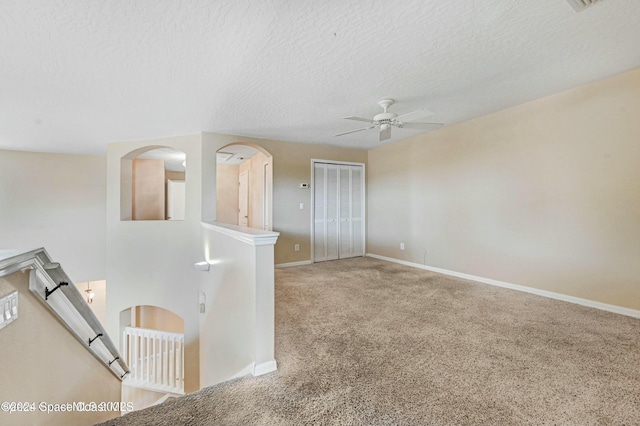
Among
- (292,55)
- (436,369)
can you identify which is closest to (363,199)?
(292,55)

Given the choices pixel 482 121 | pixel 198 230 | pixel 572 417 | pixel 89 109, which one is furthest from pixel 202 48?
pixel 482 121

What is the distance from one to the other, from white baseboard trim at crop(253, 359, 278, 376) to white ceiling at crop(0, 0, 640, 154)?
7.42 feet

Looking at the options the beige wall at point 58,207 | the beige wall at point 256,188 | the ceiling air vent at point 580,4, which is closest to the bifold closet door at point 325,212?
the beige wall at point 256,188

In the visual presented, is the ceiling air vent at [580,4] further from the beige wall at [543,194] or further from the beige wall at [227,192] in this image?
the beige wall at [227,192]

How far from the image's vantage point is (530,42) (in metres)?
1.97

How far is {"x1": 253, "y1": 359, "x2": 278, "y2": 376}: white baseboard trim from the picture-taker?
1.68 meters

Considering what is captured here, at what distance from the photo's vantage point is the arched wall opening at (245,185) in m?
4.95

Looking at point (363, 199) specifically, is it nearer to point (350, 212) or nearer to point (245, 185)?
point (350, 212)

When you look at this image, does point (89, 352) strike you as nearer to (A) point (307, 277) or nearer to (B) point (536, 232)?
(A) point (307, 277)

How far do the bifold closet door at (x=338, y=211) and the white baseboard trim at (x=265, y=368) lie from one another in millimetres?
3320

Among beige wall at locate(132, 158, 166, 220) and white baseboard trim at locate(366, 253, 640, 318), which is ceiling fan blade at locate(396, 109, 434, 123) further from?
beige wall at locate(132, 158, 166, 220)

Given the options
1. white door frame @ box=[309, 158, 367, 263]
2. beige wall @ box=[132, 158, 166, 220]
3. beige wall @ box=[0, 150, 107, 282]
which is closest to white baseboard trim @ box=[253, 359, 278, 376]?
white door frame @ box=[309, 158, 367, 263]

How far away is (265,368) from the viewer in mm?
1704

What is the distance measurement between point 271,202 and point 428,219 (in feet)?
9.02
